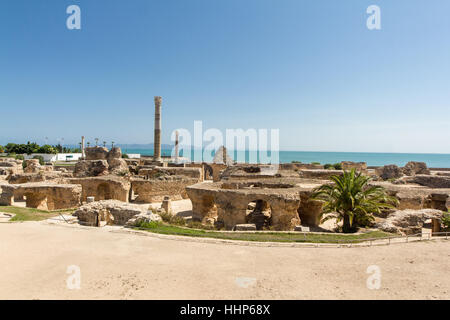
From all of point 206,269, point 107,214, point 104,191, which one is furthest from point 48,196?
point 206,269

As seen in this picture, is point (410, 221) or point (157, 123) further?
point (157, 123)

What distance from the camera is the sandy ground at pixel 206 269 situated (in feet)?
20.4

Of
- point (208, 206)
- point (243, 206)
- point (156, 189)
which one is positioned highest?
point (243, 206)

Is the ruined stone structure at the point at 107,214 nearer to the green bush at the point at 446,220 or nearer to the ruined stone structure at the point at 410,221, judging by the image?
A: the ruined stone structure at the point at 410,221

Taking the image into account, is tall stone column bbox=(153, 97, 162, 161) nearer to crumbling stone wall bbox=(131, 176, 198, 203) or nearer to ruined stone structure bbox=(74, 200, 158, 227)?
crumbling stone wall bbox=(131, 176, 198, 203)

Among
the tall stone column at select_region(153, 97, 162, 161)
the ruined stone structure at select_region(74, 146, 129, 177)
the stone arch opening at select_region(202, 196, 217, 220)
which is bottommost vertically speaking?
the stone arch opening at select_region(202, 196, 217, 220)

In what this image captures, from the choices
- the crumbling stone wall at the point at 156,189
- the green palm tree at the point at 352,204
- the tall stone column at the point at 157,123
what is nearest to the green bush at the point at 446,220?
the green palm tree at the point at 352,204

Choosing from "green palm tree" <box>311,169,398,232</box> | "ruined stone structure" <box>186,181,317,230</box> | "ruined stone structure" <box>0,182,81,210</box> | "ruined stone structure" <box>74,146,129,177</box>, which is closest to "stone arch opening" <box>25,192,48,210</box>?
"ruined stone structure" <box>0,182,81,210</box>

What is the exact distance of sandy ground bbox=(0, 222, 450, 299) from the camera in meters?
6.21

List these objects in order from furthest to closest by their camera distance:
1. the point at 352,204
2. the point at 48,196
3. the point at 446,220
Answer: the point at 48,196 → the point at 352,204 → the point at 446,220

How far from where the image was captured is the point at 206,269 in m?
7.52

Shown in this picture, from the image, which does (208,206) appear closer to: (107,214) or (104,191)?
(107,214)

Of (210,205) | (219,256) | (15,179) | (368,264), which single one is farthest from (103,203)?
(15,179)
